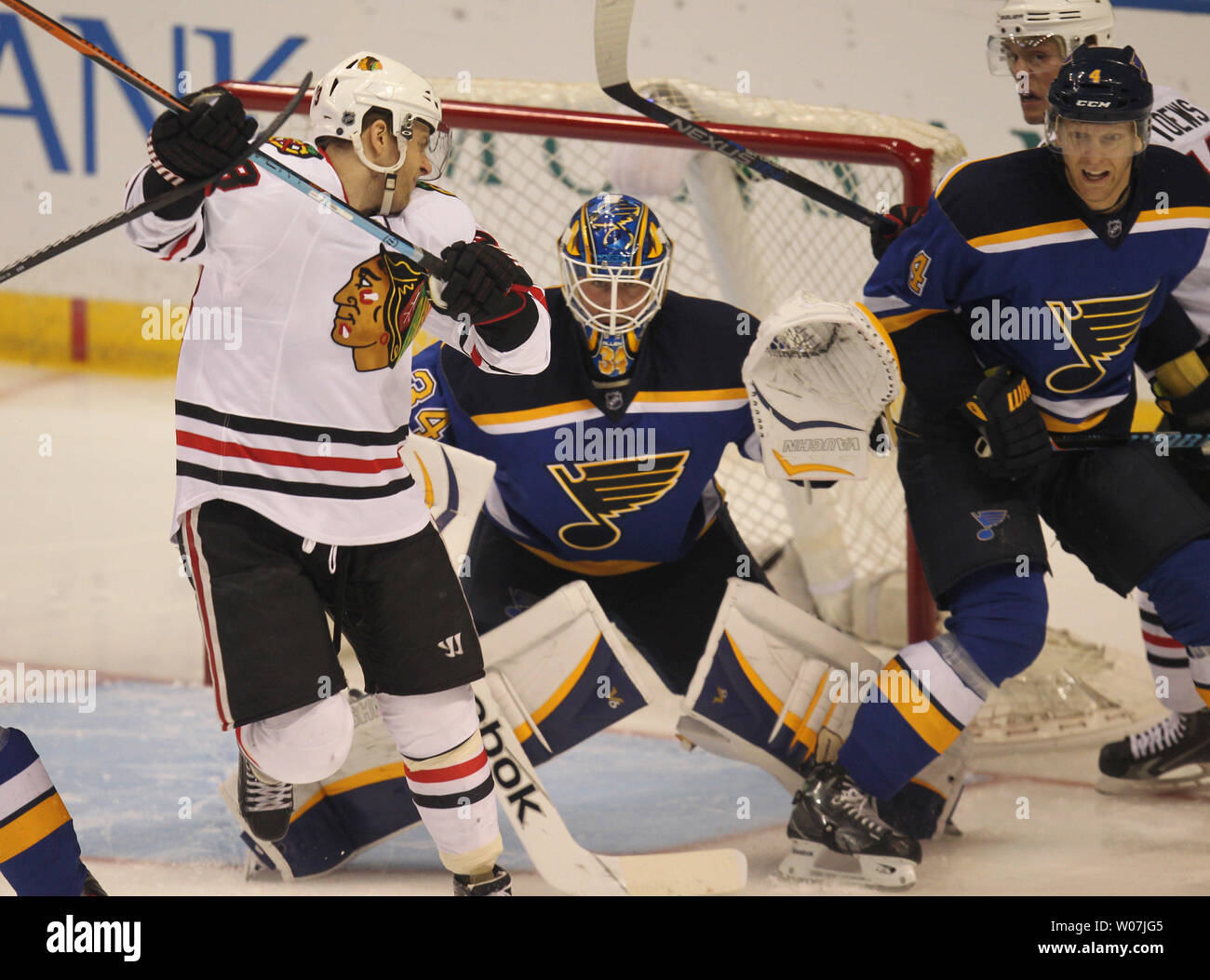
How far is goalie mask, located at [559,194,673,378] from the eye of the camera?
268 centimetres

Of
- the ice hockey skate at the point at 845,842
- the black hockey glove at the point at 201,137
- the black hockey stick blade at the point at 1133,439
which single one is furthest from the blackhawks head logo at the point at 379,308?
the black hockey stick blade at the point at 1133,439

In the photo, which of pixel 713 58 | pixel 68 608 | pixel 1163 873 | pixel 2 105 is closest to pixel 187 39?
pixel 2 105

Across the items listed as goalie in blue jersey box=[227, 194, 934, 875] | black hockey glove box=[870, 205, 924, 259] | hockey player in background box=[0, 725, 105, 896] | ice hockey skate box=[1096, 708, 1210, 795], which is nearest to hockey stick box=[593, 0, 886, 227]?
black hockey glove box=[870, 205, 924, 259]

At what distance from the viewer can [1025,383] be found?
8.83ft

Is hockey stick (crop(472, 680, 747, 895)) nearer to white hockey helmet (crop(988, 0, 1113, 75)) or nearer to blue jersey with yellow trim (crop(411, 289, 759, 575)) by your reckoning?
blue jersey with yellow trim (crop(411, 289, 759, 575))

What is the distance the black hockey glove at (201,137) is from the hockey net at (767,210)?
3.67ft

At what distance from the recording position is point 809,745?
283 cm

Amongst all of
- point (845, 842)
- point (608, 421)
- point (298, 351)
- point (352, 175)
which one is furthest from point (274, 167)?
point (845, 842)

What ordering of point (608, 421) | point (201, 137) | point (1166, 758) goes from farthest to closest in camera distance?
1. point (1166, 758)
2. point (608, 421)
3. point (201, 137)

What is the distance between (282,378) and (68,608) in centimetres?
197

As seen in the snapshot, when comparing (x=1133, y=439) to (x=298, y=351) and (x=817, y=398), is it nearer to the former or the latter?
(x=817, y=398)

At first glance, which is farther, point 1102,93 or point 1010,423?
point 1010,423

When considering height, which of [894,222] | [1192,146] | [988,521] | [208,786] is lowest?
[208,786]

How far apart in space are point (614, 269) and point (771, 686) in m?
0.77
